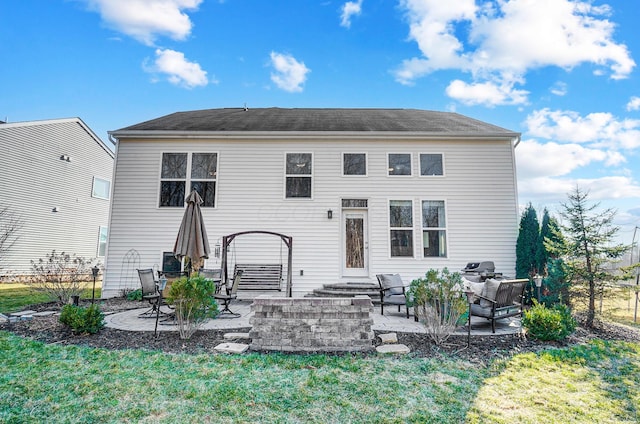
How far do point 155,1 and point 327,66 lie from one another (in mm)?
6869

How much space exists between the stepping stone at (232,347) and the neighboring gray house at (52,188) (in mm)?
14002

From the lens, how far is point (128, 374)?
11.6 ft

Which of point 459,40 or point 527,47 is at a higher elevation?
point 459,40

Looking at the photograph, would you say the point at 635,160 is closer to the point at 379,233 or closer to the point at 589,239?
the point at 589,239

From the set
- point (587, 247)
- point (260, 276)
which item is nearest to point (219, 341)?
point (260, 276)

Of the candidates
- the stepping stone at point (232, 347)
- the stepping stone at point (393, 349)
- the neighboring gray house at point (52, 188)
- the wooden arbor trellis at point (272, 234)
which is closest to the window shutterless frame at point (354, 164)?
the wooden arbor trellis at point (272, 234)

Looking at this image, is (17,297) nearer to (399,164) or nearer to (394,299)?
(394,299)

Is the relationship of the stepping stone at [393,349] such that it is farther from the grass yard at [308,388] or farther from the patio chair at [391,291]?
the patio chair at [391,291]

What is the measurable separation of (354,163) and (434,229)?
10.2ft

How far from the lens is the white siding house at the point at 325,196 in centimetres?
959

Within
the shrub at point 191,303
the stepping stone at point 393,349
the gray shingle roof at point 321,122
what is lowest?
the stepping stone at point 393,349

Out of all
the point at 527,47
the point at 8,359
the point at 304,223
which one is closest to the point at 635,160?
the point at 527,47

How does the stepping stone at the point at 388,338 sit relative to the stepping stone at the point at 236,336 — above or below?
above

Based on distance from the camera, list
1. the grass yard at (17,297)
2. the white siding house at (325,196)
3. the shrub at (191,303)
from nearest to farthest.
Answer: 1. the shrub at (191,303)
2. the grass yard at (17,297)
3. the white siding house at (325,196)
